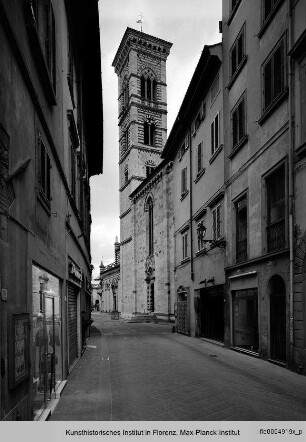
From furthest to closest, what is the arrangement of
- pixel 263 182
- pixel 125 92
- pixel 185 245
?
pixel 125 92
pixel 185 245
pixel 263 182

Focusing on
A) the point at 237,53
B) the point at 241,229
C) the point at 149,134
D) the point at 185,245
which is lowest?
the point at 185,245

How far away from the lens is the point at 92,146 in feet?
82.8

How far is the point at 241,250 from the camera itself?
14.7 metres

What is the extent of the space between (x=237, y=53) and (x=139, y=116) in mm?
38183

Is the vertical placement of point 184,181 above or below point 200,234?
above

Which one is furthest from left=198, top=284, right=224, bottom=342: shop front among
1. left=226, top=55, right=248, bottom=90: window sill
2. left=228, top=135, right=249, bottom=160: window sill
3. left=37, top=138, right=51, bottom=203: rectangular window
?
left=37, top=138, right=51, bottom=203: rectangular window

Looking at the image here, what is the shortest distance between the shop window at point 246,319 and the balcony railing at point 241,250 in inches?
44.3

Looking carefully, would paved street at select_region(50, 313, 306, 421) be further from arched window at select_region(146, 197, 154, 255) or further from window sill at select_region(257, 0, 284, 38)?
arched window at select_region(146, 197, 154, 255)

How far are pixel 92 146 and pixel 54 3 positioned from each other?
53.0 feet

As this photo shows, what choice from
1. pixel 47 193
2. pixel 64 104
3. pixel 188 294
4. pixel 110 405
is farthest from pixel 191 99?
pixel 110 405

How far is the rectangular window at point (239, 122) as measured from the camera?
47.6 feet

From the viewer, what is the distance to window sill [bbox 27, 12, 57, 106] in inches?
235

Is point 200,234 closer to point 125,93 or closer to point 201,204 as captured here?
point 201,204

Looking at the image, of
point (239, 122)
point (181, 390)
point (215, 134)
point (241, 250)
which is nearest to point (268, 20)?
point (239, 122)
